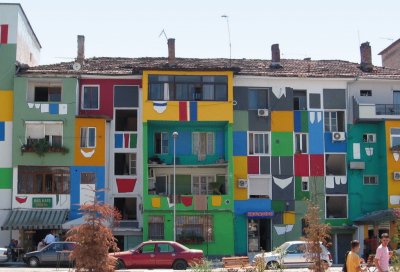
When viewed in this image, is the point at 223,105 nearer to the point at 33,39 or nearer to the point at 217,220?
the point at 217,220

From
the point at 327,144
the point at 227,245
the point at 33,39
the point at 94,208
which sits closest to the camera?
the point at 94,208

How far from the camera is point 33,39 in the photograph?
49438mm

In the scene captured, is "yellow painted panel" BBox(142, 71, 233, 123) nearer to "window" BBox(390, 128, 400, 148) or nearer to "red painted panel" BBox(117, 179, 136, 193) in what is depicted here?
"red painted panel" BBox(117, 179, 136, 193)

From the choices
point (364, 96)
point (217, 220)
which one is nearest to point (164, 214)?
point (217, 220)

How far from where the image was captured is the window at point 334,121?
150 ft

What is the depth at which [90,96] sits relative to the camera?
147 feet

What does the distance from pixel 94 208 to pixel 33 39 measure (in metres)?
31.6

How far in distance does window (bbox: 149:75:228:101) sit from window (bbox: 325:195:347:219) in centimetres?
981

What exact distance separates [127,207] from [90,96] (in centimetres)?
774

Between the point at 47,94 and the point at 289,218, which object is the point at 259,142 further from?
the point at 47,94

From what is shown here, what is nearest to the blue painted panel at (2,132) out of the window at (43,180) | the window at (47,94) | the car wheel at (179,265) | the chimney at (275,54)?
the window at (43,180)

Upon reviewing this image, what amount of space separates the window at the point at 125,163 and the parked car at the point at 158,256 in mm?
12988

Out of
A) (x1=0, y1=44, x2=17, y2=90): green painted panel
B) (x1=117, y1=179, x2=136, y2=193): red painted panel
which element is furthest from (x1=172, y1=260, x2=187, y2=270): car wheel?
(x1=0, y1=44, x2=17, y2=90): green painted panel

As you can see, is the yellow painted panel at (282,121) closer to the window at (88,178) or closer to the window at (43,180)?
the window at (88,178)
